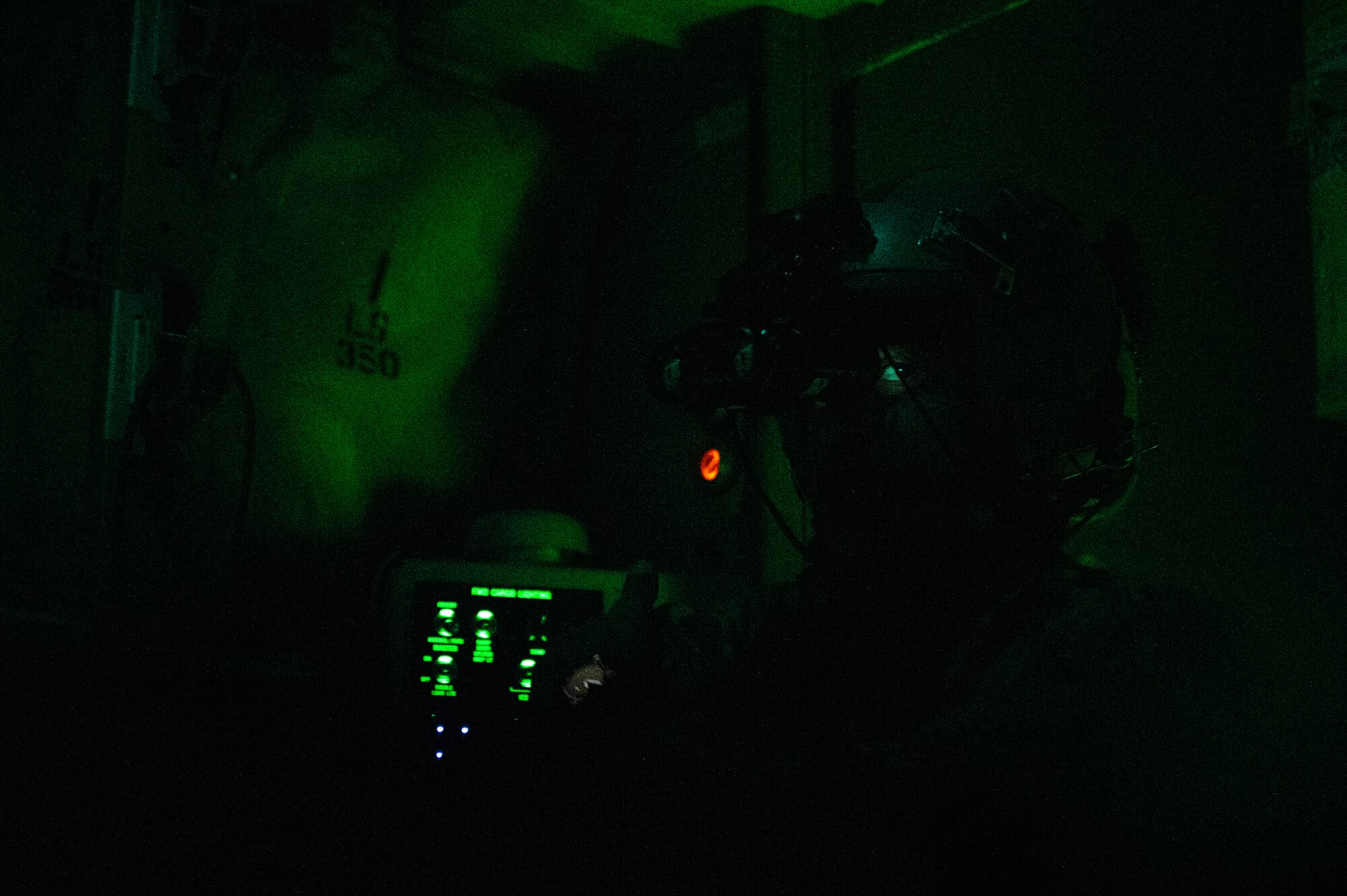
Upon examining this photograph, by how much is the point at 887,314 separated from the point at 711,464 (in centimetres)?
47

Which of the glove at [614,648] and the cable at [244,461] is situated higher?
the cable at [244,461]

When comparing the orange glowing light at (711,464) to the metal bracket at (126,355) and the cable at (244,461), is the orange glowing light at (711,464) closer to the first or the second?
the cable at (244,461)

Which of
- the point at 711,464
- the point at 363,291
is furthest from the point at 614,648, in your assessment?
the point at 363,291

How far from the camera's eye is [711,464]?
1.69 m

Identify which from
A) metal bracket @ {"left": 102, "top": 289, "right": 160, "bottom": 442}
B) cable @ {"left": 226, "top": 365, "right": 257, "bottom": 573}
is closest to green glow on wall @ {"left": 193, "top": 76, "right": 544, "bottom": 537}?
cable @ {"left": 226, "top": 365, "right": 257, "bottom": 573}

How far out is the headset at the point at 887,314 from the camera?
1.26m

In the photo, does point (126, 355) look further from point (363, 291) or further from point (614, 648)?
point (614, 648)

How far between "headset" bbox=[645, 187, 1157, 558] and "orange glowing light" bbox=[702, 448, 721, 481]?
0.83 ft

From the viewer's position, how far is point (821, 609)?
1.35 m

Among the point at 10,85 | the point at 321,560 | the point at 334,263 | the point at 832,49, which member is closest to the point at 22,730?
the point at 321,560

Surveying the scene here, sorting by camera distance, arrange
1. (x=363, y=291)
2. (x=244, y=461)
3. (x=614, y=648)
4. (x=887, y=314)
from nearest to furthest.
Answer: (x=887, y=314)
(x=614, y=648)
(x=244, y=461)
(x=363, y=291)

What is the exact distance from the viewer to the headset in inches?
49.4

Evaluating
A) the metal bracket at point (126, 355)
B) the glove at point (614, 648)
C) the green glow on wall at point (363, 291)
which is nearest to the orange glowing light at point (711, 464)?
the glove at point (614, 648)

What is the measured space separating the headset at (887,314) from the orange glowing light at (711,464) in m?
0.25
